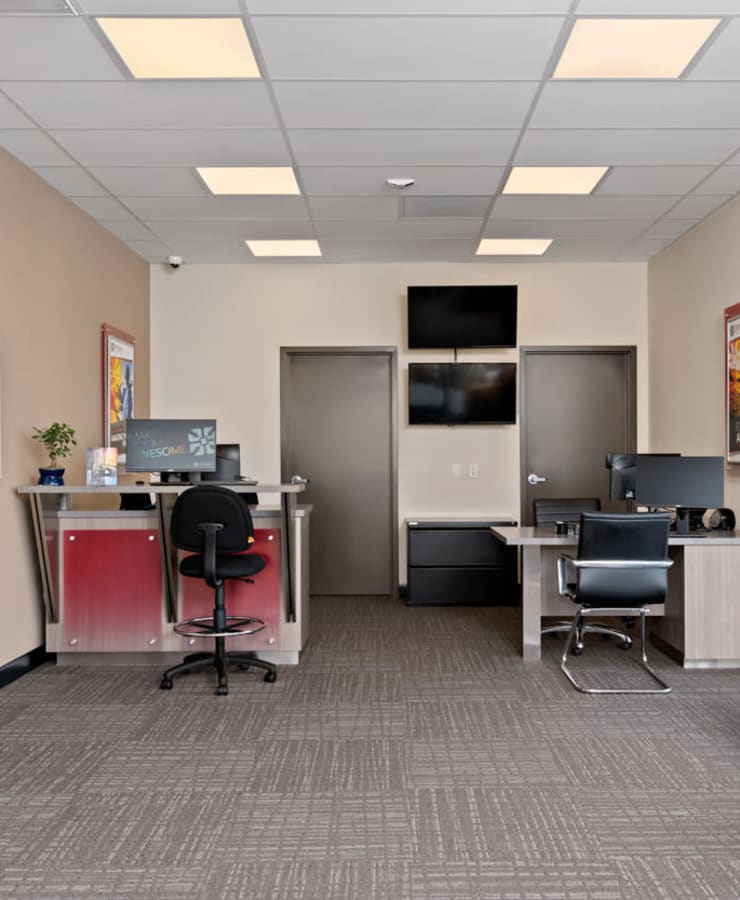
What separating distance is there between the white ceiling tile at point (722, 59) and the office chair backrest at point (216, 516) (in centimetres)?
294

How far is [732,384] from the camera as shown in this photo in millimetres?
5262

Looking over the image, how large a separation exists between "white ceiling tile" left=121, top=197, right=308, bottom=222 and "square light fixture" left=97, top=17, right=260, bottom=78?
1.70 meters

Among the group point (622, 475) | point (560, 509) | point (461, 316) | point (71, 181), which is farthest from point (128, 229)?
point (622, 475)

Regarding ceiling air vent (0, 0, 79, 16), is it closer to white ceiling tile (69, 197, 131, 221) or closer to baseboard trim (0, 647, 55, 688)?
white ceiling tile (69, 197, 131, 221)

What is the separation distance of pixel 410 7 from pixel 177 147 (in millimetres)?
1768

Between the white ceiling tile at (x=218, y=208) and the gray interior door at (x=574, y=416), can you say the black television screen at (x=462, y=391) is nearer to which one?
the gray interior door at (x=574, y=416)

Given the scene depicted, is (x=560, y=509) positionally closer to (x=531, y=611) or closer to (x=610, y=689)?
(x=531, y=611)

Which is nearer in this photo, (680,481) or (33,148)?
(33,148)

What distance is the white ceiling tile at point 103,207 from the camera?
5.21 meters

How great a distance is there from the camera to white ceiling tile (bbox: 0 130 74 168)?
13.7 feet

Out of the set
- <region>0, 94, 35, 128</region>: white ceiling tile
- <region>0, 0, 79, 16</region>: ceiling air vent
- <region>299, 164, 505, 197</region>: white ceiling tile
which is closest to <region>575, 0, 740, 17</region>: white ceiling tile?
<region>299, 164, 505, 197</region>: white ceiling tile

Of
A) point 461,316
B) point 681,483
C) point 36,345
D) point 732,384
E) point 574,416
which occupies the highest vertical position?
point 461,316

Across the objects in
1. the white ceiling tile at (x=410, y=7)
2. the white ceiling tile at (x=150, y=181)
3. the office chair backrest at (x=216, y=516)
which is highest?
the white ceiling tile at (x=410, y=7)

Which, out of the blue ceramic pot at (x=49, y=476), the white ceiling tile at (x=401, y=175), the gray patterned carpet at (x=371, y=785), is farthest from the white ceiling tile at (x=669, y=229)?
the blue ceramic pot at (x=49, y=476)
